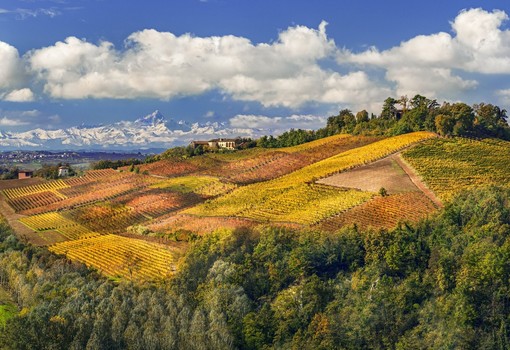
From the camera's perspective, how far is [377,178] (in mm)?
83625

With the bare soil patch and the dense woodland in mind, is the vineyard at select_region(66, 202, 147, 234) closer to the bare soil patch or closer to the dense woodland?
the dense woodland

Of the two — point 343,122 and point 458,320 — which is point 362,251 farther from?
point 343,122

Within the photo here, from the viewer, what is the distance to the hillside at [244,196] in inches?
2689

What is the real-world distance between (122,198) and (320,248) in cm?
6042

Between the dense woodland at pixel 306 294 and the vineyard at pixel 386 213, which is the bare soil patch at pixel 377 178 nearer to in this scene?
the vineyard at pixel 386 213

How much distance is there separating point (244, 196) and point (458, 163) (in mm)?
34093

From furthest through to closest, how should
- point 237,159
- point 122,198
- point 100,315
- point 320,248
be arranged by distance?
point 237,159 → point 122,198 → point 320,248 → point 100,315

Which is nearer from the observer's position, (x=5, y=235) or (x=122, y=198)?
(x=5, y=235)

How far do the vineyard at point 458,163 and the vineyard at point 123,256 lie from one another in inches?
1385

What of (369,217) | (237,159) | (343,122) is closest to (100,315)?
(369,217)

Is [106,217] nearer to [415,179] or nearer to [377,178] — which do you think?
[377,178]

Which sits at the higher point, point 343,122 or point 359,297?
point 343,122

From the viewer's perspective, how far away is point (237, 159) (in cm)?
13575

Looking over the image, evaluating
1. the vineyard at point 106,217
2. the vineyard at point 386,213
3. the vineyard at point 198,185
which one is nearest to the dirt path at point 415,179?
the vineyard at point 386,213
